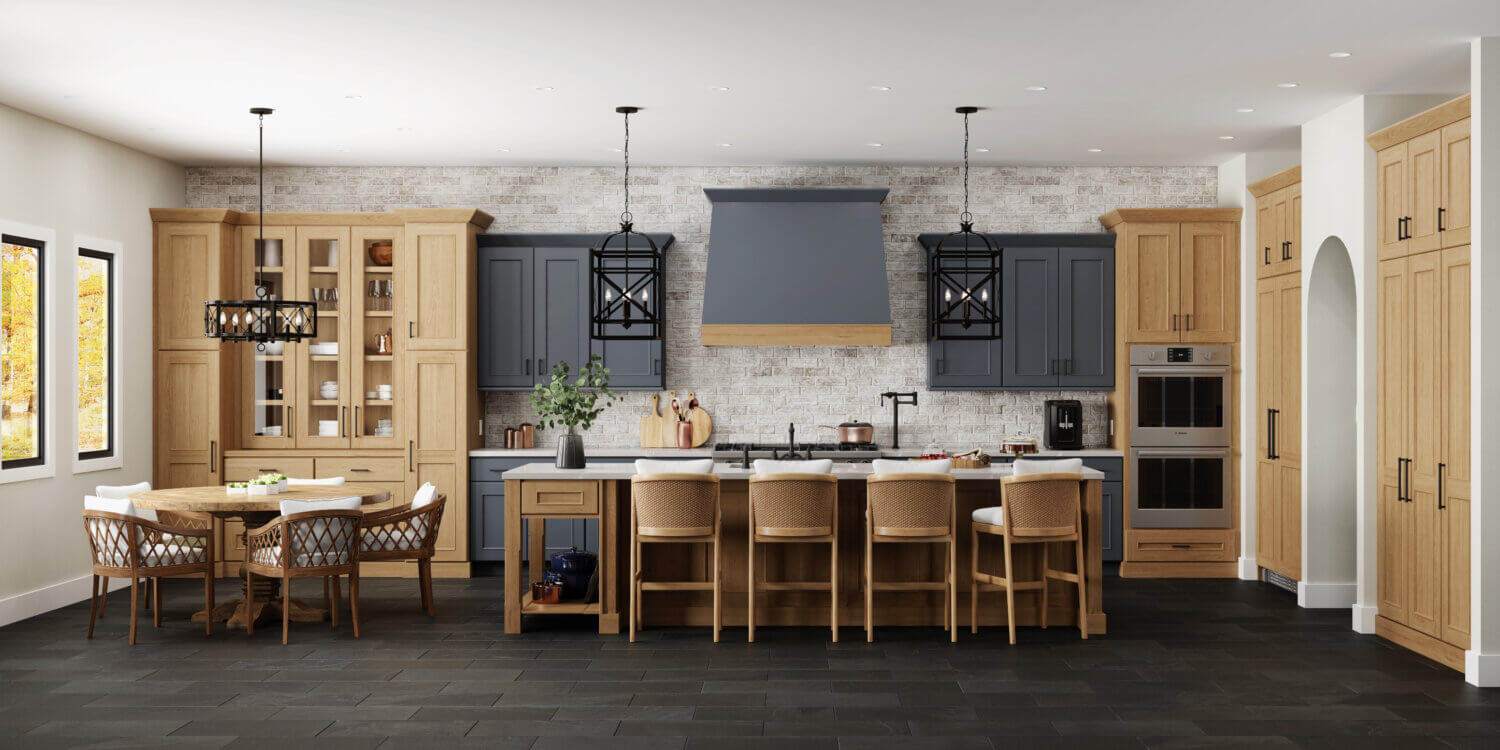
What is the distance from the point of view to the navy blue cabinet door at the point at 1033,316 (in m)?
8.22

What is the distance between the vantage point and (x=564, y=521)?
26.2 ft

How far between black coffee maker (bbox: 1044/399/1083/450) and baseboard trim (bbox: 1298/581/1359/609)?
6.32ft

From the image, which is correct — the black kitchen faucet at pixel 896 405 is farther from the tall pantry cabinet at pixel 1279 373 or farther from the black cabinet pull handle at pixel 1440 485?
the black cabinet pull handle at pixel 1440 485

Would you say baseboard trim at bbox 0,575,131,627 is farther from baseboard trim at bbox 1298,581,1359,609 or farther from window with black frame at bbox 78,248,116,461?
baseboard trim at bbox 1298,581,1359,609

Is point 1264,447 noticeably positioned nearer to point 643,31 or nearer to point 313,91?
point 643,31

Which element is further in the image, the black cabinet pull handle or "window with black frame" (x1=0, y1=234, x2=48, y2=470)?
"window with black frame" (x1=0, y1=234, x2=48, y2=470)

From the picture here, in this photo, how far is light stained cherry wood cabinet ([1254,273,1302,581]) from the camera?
717 cm

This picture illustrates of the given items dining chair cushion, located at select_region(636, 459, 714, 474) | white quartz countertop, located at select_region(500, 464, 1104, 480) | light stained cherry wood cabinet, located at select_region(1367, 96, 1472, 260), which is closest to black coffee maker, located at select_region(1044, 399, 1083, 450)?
white quartz countertop, located at select_region(500, 464, 1104, 480)

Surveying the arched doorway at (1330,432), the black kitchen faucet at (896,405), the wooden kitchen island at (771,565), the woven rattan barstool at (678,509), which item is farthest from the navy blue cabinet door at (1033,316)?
the woven rattan barstool at (678,509)

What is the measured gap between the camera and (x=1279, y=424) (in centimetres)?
741

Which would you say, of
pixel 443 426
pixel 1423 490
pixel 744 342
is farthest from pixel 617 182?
pixel 1423 490

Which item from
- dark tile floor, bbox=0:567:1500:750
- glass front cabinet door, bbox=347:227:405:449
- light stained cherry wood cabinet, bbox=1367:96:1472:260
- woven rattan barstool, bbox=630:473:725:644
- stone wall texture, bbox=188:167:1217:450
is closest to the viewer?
dark tile floor, bbox=0:567:1500:750

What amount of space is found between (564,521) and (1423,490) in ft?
17.8

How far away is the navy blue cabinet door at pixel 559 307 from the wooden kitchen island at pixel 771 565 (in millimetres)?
2138
